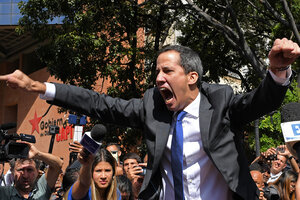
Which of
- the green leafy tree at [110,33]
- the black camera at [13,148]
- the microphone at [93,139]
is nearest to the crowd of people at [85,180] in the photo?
the black camera at [13,148]

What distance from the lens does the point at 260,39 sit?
16562 mm

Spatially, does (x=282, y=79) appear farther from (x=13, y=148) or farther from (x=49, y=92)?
(x=13, y=148)

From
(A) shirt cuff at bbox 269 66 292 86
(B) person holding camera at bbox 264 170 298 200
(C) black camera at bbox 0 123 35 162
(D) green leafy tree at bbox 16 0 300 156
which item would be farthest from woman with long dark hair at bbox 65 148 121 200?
(D) green leafy tree at bbox 16 0 300 156

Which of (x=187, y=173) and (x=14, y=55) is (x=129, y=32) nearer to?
(x=187, y=173)

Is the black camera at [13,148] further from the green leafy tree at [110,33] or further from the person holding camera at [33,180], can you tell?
the green leafy tree at [110,33]

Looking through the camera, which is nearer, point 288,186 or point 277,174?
point 288,186

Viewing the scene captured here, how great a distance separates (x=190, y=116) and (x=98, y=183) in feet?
7.36

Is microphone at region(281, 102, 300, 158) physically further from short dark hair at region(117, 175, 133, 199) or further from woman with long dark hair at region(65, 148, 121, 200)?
short dark hair at region(117, 175, 133, 199)

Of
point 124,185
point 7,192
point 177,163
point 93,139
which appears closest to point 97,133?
point 93,139

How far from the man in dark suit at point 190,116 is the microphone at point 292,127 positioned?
0.18m

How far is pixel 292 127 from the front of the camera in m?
2.41

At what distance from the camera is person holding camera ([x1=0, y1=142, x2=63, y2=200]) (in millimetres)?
4680

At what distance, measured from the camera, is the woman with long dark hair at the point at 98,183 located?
433cm

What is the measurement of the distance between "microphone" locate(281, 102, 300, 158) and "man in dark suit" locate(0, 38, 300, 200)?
0.18 meters
